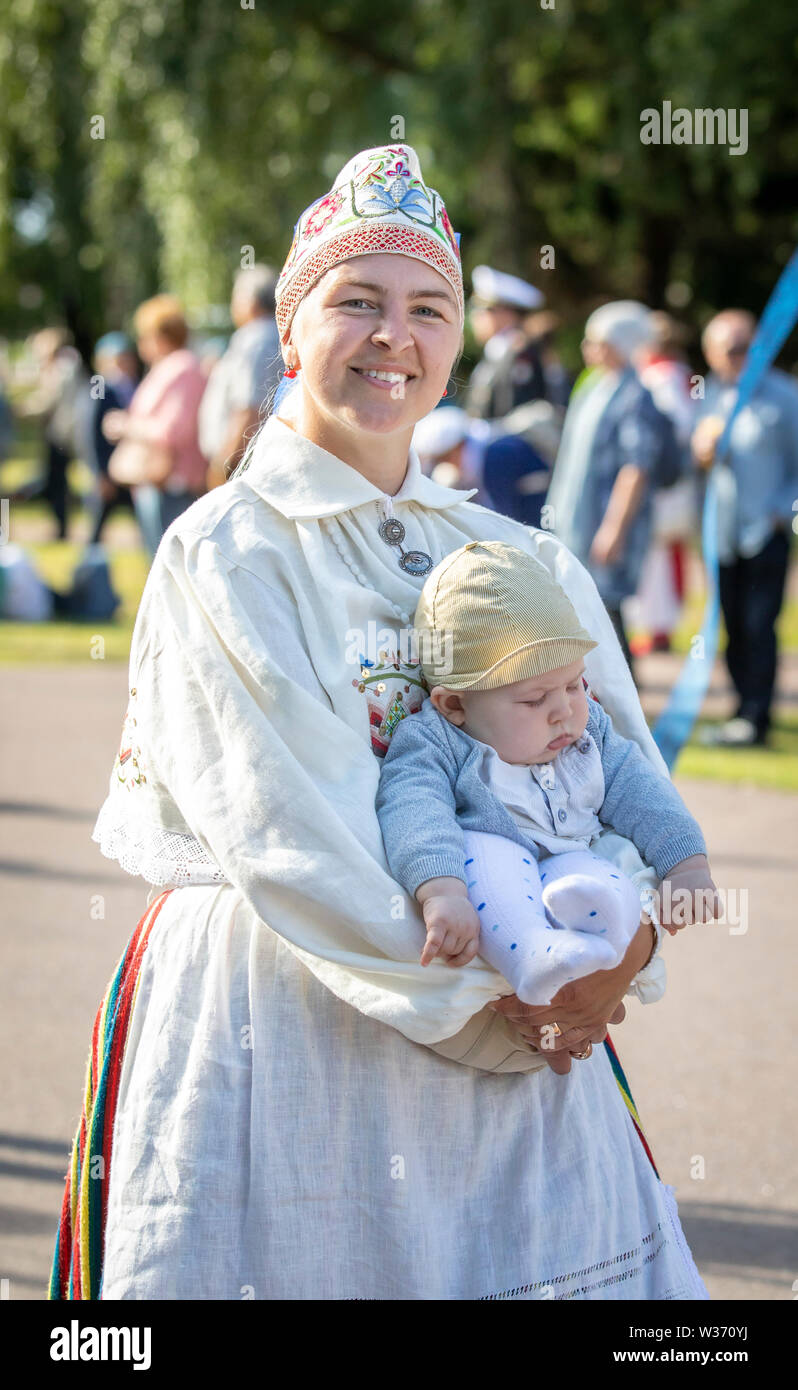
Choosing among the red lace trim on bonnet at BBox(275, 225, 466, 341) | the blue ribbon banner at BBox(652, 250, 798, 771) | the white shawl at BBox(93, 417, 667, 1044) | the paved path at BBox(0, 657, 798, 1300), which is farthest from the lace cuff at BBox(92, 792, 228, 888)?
the blue ribbon banner at BBox(652, 250, 798, 771)

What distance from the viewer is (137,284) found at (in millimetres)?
16438

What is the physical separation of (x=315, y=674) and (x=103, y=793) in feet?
19.1

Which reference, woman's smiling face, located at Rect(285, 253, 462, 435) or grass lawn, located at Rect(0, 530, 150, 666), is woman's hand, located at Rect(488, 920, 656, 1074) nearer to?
woman's smiling face, located at Rect(285, 253, 462, 435)

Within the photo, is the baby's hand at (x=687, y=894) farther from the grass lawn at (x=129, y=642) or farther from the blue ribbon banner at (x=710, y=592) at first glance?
the grass lawn at (x=129, y=642)

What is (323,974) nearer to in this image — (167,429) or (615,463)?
(615,463)

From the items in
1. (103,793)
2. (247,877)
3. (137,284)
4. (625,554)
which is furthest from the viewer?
(137,284)

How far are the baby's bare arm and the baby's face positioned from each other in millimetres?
245

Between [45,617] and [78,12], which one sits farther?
[78,12]

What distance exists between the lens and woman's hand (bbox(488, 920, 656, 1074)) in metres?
2.15

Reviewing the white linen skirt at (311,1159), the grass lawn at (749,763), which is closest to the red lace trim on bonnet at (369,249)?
the white linen skirt at (311,1159)

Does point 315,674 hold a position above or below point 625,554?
below

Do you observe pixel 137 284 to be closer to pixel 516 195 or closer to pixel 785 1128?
pixel 516 195

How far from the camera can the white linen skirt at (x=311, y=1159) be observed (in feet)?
7.21
